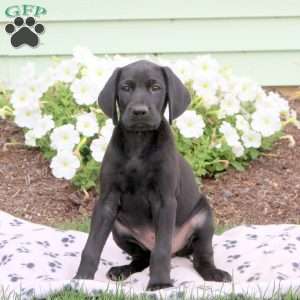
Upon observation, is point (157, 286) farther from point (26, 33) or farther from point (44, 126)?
point (26, 33)

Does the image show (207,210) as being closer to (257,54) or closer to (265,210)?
(265,210)

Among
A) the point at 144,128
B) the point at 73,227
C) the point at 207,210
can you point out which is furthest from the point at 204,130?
the point at 144,128

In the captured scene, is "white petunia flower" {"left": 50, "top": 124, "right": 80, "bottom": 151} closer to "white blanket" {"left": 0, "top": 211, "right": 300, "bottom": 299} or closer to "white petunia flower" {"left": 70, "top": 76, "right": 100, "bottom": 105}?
"white petunia flower" {"left": 70, "top": 76, "right": 100, "bottom": 105}

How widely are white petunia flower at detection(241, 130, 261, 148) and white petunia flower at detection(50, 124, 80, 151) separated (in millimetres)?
1318

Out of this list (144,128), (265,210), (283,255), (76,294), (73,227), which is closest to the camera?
(76,294)

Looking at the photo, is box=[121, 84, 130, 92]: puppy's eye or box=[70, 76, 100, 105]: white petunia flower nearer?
box=[121, 84, 130, 92]: puppy's eye

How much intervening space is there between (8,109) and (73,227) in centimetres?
165

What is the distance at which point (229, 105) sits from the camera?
7027mm

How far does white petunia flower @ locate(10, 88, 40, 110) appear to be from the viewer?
23.1 feet

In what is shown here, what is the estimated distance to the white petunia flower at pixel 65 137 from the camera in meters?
6.71

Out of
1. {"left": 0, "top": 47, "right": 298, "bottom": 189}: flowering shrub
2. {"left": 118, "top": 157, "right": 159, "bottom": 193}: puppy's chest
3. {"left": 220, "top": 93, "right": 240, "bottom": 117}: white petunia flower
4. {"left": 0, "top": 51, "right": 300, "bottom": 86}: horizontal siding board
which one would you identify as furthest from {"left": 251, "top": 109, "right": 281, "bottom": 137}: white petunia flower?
{"left": 118, "top": 157, "right": 159, "bottom": 193}: puppy's chest

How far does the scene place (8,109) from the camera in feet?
24.3

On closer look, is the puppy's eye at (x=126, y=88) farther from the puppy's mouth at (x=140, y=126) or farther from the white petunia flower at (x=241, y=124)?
the white petunia flower at (x=241, y=124)

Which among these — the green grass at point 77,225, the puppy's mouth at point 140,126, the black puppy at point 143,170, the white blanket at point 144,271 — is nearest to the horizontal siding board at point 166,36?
the green grass at point 77,225
